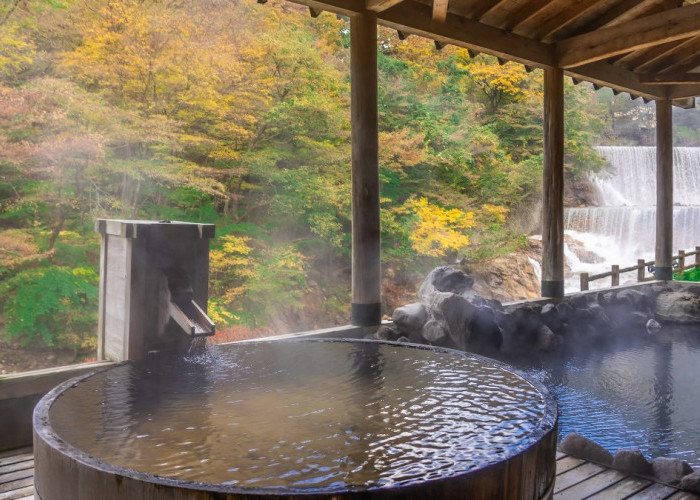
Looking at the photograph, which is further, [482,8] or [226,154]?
[226,154]

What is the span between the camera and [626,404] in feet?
12.2

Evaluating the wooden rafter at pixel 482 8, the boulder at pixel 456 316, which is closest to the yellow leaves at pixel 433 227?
the wooden rafter at pixel 482 8

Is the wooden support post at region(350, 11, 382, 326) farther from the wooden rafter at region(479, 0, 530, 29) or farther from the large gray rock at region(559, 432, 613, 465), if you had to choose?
the large gray rock at region(559, 432, 613, 465)

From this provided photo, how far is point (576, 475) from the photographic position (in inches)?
95.1

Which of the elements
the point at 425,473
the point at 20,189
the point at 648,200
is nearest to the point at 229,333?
the point at 20,189

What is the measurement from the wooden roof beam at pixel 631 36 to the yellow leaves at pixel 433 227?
11.1 ft

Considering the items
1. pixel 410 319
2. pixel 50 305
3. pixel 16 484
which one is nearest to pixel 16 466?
pixel 16 484

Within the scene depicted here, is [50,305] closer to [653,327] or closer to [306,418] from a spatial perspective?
[306,418]

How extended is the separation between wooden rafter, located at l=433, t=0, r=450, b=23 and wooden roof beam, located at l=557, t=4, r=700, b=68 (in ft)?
5.70

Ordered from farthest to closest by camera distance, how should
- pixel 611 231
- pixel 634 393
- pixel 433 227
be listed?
1. pixel 611 231
2. pixel 433 227
3. pixel 634 393

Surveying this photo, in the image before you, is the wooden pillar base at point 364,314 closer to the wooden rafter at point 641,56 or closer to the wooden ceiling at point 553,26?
the wooden ceiling at point 553,26

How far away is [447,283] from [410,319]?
77 cm

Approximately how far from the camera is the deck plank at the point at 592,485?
2232 millimetres

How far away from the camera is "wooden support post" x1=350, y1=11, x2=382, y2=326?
421 cm
